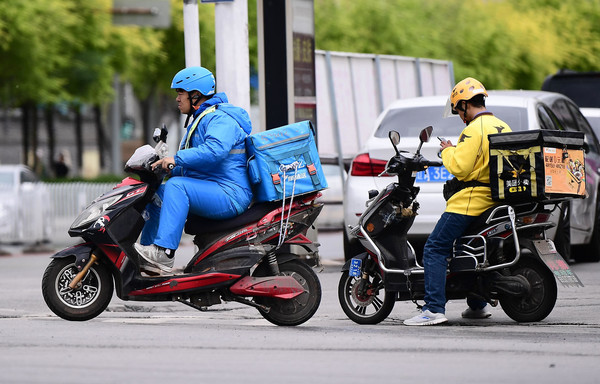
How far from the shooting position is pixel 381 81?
730 inches

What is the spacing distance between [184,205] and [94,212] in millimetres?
638

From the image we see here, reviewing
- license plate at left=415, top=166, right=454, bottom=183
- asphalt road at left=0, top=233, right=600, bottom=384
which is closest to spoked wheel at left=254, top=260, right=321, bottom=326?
asphalt road at left=0, top=233, right=600, bottom=384

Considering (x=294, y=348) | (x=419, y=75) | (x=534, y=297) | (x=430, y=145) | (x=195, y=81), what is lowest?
(x=294, y=348)

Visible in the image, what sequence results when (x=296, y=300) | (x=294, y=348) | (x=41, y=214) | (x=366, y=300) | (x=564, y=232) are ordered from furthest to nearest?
(x=41, y=214)
(x=564, y=232)
(x=366, y=300)
(x=296, y=300)
(x=294, y=348)

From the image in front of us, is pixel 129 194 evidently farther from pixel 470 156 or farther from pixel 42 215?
pixel 42 215

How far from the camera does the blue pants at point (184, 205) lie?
328 inches

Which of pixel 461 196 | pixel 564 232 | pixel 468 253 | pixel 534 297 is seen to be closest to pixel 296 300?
pixel 468 253

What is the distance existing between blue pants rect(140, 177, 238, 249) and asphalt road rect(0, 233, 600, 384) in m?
0.62

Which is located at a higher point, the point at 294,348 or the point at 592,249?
the point at 592,249

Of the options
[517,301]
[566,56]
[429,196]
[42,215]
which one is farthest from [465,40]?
[517,301]

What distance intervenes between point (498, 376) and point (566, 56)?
42.9 metres

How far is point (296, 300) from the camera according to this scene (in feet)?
27.9

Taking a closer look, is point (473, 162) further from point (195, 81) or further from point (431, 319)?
point (195, 81)

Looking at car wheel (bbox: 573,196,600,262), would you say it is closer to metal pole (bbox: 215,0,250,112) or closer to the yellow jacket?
metal pole (bbox: 215,0,250,112)
